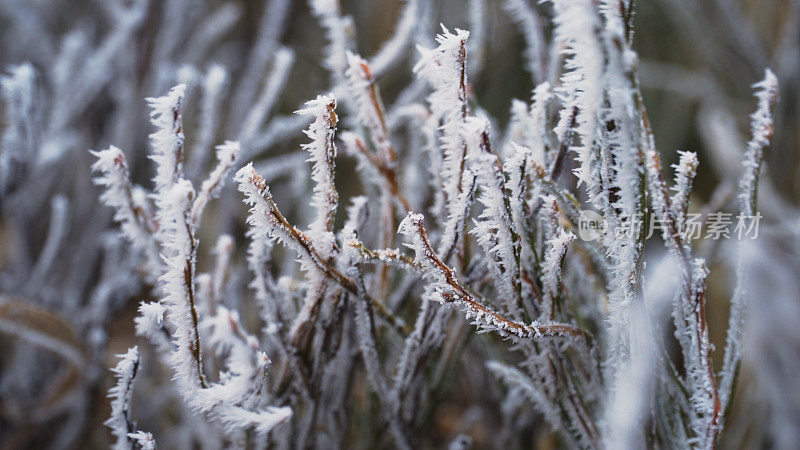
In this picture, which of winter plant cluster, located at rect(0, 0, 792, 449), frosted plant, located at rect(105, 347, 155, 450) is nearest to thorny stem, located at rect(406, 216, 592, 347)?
winter plant cluster, located at rect(0, 0, 792, 449)

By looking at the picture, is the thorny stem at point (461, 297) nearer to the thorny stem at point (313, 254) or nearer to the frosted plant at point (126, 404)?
the thorny stem at point (313, 254)

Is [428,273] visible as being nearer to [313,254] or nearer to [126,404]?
[313,254]

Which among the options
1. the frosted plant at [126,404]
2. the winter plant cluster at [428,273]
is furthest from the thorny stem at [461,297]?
the frosted plant at [126,404]

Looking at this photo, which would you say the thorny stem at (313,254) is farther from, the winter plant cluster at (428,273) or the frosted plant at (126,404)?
the frosted plant at (126,404)

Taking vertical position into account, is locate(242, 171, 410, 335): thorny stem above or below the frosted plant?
above

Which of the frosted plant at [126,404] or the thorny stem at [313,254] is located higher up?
the thorny stem at [313,254]

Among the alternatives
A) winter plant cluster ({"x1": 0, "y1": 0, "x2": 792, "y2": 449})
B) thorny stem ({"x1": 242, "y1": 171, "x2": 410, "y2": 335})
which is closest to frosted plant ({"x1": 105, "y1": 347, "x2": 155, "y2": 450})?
winter plant cluster ({"x1": 0, "y1": 0, "x2": 792, "y2": 449})

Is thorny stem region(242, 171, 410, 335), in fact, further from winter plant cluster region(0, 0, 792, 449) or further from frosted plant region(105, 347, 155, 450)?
frosted plant region(105, 347, 155, 450)

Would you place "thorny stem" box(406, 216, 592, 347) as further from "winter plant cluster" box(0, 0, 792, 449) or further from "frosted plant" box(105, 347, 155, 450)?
"frosted plant" box(105, 347, 155, 450)

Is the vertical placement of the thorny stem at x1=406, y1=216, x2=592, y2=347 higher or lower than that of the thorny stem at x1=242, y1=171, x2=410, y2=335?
lower
